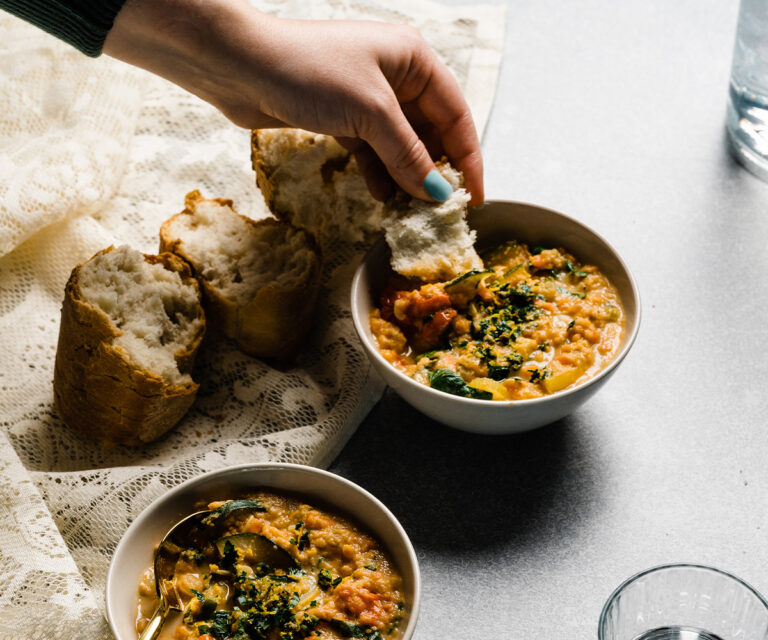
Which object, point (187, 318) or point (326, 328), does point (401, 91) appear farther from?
point (187, 318)

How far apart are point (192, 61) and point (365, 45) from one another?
494 mm

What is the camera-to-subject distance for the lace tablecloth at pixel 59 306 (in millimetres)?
2346

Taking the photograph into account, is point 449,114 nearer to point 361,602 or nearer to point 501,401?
point 501,401

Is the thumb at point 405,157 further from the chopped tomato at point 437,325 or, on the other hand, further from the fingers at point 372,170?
the chopped tomato at point 437,325

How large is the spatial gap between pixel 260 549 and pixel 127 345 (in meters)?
0.76

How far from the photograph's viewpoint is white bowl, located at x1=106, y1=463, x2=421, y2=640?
2.03 meters

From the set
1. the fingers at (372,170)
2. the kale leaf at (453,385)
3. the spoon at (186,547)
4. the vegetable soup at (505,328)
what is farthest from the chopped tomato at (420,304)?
the spoon at (186,547)

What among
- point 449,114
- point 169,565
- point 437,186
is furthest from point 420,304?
point 169,565

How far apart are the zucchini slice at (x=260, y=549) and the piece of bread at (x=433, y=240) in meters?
0.93

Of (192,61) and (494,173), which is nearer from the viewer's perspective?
(192,61)

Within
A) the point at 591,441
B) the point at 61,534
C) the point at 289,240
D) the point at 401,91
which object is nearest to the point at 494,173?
the point at 401,91

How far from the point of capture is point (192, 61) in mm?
2586

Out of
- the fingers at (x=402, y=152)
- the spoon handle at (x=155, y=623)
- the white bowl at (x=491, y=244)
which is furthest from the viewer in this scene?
the fingers at (x=402, y=152)

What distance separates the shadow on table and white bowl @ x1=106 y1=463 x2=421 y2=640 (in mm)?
322
